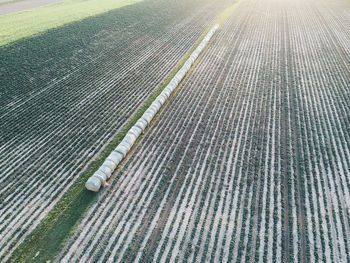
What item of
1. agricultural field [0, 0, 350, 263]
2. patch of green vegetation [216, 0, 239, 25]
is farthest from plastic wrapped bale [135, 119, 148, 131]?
patch of green vegetation [216, 0, 239, 25]

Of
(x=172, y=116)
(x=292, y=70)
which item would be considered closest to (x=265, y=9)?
(x=292, y=70)

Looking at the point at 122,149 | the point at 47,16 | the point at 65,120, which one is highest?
the point at 47,16

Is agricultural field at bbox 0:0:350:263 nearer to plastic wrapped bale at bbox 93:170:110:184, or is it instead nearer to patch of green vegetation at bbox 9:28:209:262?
patch of green vegetation at bbox 9:28:209:262

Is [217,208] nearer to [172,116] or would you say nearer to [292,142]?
[292,142]

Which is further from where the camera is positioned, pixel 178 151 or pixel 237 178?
pixel 178 151

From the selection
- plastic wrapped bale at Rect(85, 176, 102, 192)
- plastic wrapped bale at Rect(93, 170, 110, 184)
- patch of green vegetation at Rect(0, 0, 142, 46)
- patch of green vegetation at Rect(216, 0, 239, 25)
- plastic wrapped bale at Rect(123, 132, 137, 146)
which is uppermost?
patch of green vegetation at Rect(216, 0, 239, 25)

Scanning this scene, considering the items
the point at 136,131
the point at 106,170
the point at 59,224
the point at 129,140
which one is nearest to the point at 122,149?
the point at 129,140

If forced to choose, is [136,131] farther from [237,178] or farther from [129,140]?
[237,178]
